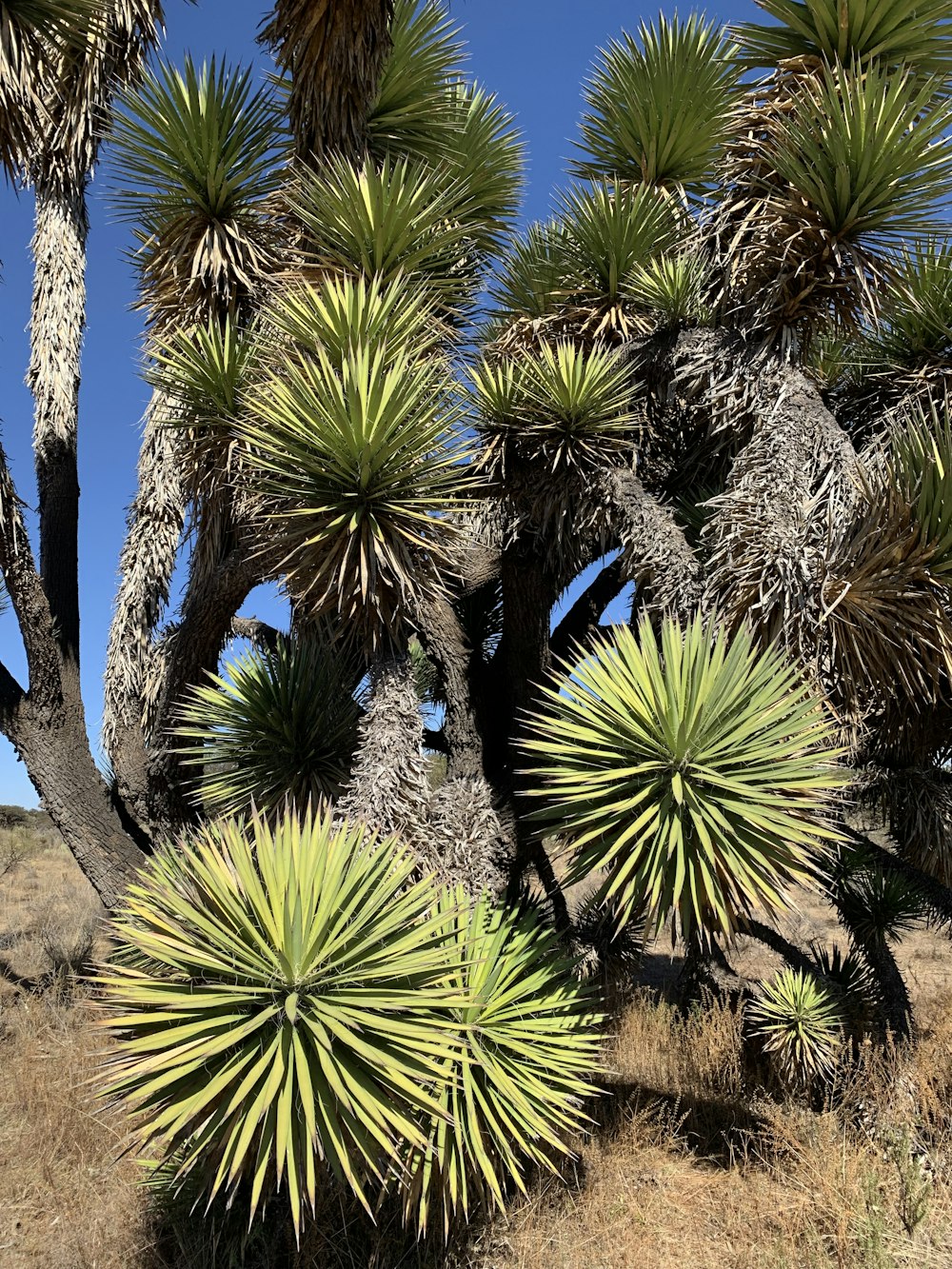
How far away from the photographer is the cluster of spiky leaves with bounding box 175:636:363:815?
4492mm

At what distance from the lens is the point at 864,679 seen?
161 inches

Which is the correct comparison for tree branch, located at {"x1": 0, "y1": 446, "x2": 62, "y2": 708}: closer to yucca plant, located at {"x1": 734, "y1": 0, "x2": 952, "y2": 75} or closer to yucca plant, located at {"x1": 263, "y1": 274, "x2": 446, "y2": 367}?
yucca plant, located at {"x1": 263, "y1": 274, "x2": 446, "y2": 367}

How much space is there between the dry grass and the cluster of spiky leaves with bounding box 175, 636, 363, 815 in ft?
4.28

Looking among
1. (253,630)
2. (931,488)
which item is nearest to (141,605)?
(253,630)

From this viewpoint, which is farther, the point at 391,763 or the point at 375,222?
the point at 375,222

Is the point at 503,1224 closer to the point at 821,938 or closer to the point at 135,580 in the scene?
the point at 135,580

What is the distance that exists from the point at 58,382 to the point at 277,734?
403cm

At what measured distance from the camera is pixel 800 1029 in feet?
14.1

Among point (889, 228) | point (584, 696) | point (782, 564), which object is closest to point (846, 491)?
point (782, 564)

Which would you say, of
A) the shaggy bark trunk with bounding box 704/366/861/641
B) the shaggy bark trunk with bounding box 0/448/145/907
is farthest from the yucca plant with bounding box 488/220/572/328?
the shaggy bark trunk with bounding box 0/448/145/907

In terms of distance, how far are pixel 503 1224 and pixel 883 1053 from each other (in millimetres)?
2513

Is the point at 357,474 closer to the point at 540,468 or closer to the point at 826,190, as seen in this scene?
the point at 540,468

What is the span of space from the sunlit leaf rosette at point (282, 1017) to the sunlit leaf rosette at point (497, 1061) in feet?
0.65

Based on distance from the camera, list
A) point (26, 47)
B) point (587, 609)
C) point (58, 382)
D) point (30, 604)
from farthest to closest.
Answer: point (58, 382) → point (587, 609) → point (30, 604) → point (26, 47)
